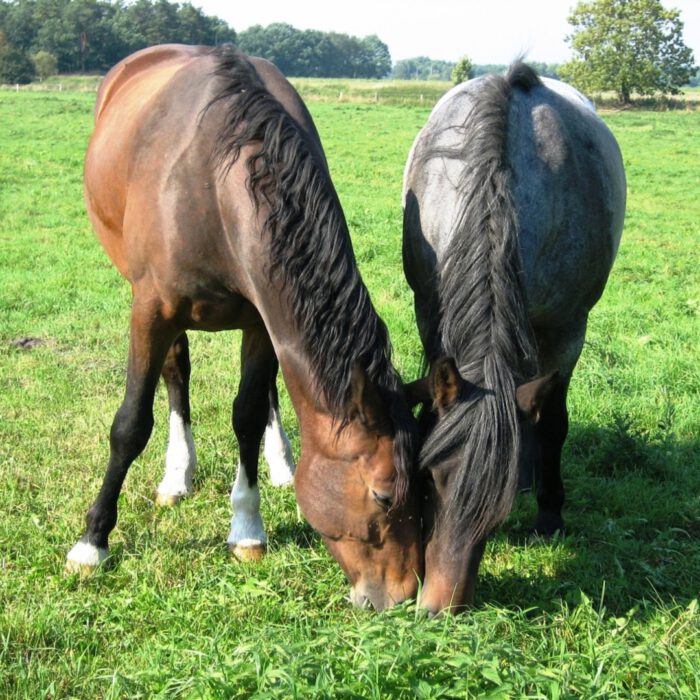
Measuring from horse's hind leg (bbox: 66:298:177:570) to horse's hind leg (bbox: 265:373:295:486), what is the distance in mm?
1037

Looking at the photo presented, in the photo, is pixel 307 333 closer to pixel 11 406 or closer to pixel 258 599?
pixel 258 599

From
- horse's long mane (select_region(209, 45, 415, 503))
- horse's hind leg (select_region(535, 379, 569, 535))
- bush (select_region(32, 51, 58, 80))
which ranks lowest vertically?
horse's hind leg (select_region(535, 379, 569, 535))

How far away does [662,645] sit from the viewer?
2.81 metres

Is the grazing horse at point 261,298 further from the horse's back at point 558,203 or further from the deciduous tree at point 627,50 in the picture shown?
the deciduous tree at point 627,50

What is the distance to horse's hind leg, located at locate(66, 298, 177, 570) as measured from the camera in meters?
3.51

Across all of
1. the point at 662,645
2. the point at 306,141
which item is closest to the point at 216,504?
the point at 306,141

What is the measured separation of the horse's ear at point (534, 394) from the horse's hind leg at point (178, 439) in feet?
6.94

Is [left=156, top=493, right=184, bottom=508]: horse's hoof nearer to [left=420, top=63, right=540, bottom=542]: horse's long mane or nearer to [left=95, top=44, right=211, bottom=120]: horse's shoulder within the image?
[left=420, top=63, right=540, bottom=542]: horse's long mane

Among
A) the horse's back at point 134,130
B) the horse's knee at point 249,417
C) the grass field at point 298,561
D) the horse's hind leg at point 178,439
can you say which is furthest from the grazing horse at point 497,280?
the horse's hind leg at point 178,439

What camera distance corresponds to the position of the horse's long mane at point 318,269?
109 inches

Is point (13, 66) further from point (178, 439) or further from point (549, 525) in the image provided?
point (549, 525)

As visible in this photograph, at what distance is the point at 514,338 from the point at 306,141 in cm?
108

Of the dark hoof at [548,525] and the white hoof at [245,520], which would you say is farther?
the dark hoof at [548,525]

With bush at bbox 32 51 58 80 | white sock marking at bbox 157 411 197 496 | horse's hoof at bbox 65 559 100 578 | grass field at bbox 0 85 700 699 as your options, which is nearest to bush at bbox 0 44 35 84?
bush at bbox 32 51 58 80
